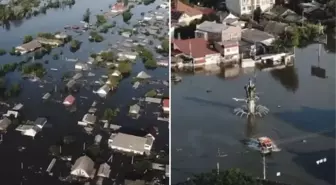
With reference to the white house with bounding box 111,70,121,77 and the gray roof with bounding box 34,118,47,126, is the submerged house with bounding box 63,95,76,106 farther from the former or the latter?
the white house with bounding box 111,70,121,77

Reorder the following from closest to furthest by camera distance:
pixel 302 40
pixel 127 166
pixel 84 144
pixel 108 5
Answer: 1. pixel 127 166
2. pixel 84 144
3. pixel 302 40
4. pixel 108 5

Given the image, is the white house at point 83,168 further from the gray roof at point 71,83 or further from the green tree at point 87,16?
the green tree at point 87,16

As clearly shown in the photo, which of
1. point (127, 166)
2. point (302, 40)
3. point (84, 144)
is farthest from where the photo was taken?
point (302, 40)

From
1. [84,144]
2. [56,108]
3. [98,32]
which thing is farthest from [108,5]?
[84,144]

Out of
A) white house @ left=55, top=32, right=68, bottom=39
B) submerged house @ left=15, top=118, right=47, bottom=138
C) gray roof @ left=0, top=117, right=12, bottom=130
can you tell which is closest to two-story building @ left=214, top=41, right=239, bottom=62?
white house @ left=55, top=32, right=68, bottom=39

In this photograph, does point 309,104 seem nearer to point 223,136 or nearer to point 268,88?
point 268,88

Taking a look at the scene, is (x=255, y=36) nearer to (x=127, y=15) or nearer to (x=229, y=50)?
(x=229, y=50)

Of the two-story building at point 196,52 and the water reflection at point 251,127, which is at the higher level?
the two-story building at point 196,52

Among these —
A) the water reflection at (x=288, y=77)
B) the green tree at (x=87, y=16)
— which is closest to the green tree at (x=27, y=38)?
the green tree at (x=87, y=16)
